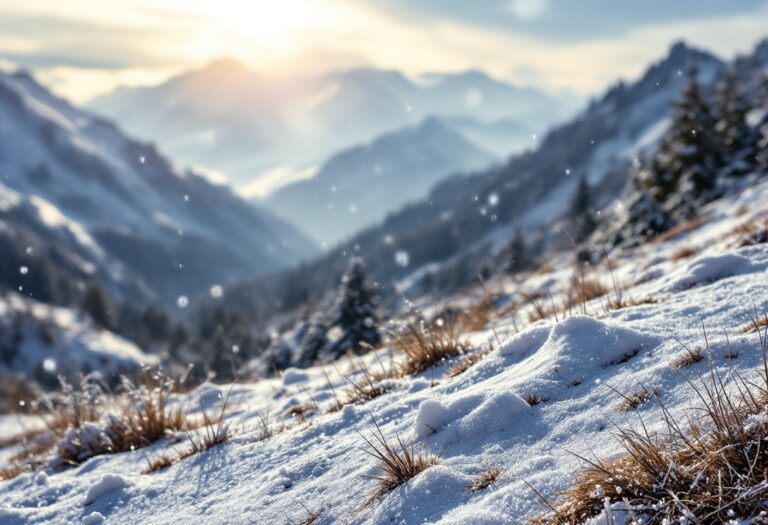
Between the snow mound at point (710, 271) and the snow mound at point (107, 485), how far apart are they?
478 centimetres

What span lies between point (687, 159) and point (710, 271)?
80.8 ft

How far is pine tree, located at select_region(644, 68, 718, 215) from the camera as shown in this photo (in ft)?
80.1

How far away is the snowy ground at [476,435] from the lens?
2.39 meters

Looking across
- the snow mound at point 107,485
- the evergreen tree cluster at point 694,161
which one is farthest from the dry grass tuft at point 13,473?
the evergreen tree cluster at point 694,161

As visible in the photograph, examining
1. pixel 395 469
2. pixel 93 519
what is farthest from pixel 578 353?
pixel 93 519

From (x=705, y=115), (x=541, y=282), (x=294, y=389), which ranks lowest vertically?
(x=541, y=282)

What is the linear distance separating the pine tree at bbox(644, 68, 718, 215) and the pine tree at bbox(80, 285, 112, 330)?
10197cm

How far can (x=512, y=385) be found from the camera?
3.07m

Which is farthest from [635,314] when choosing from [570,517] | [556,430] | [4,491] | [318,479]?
[4,491]

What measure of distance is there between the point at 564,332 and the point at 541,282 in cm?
916

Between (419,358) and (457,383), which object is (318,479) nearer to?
A: (457,383)

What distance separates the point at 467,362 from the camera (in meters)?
4.19

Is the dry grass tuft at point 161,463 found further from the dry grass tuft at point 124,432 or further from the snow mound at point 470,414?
the snow mound at point 470,414

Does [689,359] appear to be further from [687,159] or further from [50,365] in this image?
[50,365]
